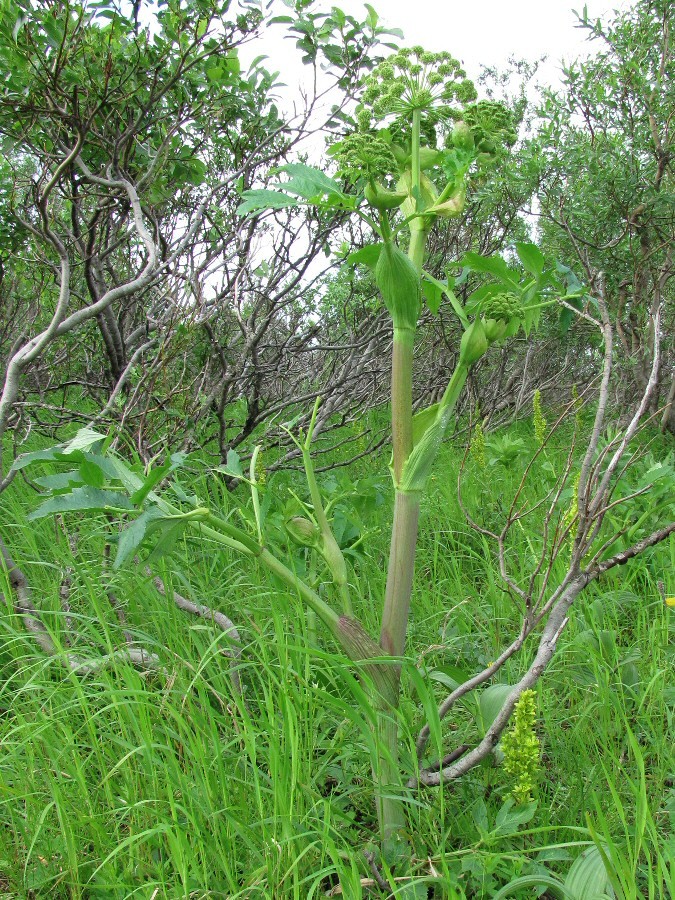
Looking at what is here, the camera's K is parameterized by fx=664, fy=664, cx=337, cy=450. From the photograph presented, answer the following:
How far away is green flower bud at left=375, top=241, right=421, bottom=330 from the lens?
1116 mm

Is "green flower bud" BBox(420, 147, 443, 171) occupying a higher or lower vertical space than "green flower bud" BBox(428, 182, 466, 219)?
higher

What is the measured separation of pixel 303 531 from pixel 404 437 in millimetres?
273

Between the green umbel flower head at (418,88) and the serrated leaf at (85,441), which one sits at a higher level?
the green umbel flower head at (418,88)

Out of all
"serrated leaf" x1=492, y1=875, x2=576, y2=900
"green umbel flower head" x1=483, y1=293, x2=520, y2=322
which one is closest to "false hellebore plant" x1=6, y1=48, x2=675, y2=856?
"green umbel flower head" x1=483, y1=293, x2=520, y2=322

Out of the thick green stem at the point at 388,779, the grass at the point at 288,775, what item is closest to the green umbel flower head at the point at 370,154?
the grass at the point at 288,775

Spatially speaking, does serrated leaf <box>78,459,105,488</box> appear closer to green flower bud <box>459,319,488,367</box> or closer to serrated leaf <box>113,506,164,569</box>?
serrated leaf <box>113,506,164,569</box>

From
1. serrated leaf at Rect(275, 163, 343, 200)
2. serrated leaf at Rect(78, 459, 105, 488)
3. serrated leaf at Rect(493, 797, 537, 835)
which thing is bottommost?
serrated leaf at Rect(493, 797, 537, 835)

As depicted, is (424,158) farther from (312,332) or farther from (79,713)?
(312,332)

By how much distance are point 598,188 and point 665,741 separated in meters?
3.17

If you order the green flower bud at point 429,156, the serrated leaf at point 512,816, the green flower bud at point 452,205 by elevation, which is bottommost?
the serrated leaf at point 512,816

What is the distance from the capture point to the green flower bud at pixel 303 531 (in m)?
1.30

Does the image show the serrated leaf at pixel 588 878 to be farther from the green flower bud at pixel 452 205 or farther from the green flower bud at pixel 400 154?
the green flower bud at pixel 400 154

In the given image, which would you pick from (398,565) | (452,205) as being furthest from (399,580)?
(452,205)

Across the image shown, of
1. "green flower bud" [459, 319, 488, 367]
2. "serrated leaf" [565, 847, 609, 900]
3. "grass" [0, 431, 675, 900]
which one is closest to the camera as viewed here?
"serrated leaf" [565, 847, 609, 900]
